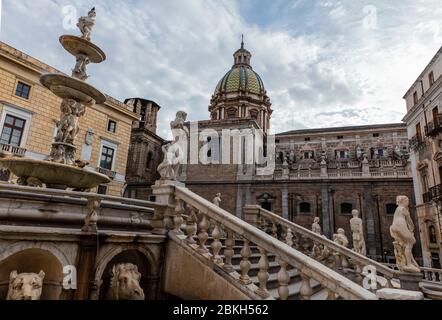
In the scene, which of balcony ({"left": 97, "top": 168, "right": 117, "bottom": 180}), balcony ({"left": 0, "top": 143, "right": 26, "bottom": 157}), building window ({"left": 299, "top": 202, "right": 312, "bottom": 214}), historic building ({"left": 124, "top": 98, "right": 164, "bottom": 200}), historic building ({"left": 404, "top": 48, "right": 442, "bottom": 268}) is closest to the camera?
balcony ({"left": 0, "top": 143, "right": 26, "bottom": 157})

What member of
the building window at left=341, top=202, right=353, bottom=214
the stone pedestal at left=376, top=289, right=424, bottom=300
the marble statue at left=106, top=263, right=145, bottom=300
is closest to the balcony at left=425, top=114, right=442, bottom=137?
the building window at left=341, top=202, right=353, bottom=214

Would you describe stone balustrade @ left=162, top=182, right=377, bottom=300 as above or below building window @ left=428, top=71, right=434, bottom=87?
below

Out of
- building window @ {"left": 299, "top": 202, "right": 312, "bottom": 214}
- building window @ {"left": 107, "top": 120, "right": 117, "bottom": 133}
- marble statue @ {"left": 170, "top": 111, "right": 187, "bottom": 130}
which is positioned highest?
building window @ {"left": 107, "top": 120, "right": 117, "bottom": 133}

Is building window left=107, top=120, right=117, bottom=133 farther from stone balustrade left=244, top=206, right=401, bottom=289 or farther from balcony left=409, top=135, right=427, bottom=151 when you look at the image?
balcony left=409, top=135, right=427, bottom=151

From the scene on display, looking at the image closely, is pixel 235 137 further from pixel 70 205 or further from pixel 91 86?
pixel 70 205

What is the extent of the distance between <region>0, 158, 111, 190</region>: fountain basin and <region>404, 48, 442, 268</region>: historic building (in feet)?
72.4

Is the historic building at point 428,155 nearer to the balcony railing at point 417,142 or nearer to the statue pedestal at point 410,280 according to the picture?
the balcony railing at point 417,142

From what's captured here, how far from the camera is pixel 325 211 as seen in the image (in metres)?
26.4

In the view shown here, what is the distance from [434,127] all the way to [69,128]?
75.8 ft

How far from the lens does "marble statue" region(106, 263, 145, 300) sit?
3500 mm

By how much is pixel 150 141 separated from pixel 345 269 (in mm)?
34195

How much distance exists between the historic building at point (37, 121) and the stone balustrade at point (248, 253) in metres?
15.5

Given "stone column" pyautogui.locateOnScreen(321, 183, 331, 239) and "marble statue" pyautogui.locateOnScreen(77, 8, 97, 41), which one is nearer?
"marble statue" pyautogui.locateOnScreen(77, 8, 97, 41)
